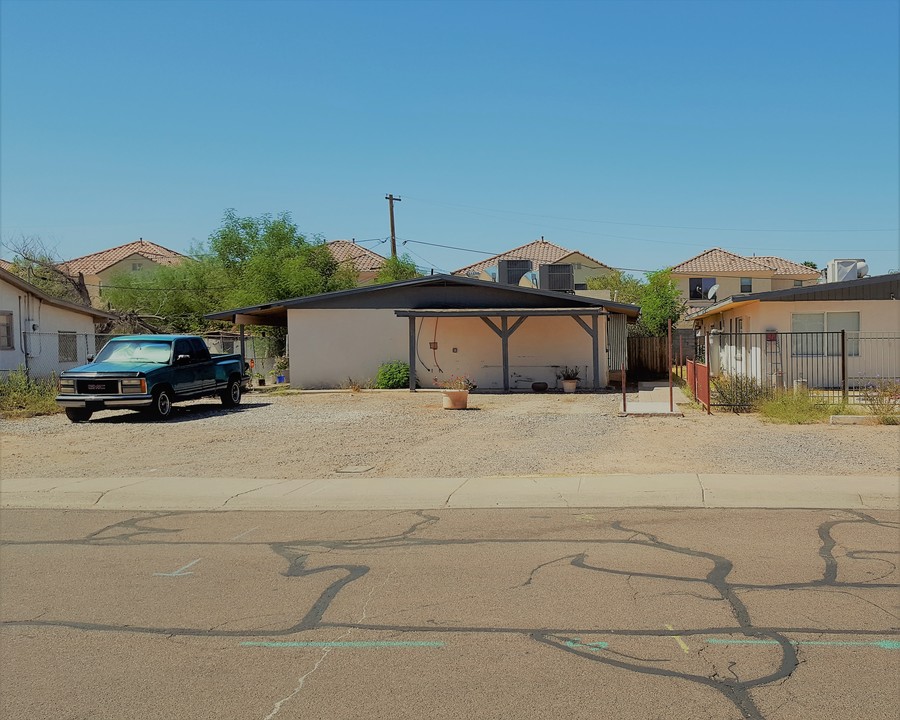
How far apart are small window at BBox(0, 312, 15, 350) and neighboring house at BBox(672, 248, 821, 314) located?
146ft

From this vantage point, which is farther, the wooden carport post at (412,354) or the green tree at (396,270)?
the green tree at (396,270)

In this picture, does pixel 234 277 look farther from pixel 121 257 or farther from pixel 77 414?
pixel 77 414

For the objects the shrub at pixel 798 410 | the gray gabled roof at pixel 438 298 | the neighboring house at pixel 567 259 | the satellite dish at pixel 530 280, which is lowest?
the shrub at pixel 798 410

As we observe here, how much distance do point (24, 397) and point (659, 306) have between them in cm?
3334

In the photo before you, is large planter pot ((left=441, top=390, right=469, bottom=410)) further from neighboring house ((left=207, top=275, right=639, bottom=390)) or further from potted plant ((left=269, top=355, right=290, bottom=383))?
potted plant ((left=269, top=355, right=290, bottom=383))

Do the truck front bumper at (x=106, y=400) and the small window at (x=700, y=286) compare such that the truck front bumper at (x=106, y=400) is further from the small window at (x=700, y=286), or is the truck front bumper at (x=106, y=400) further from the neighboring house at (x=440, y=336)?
the small window at (x=700, y=286)

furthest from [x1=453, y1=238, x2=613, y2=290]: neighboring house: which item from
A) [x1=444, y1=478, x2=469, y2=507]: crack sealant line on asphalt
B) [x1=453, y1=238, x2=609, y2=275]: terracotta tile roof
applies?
[x1=444, y1=478, x2=469, y2=507]: crack sealant line on asphalt

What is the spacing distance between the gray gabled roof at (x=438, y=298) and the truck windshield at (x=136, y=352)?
26.6 feet

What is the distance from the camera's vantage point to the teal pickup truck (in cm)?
1869

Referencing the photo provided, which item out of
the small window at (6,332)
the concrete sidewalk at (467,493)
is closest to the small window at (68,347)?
the small window at (6,332)

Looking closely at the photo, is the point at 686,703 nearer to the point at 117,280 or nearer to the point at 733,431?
the point at 733,431

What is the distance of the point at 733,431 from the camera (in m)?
15.3

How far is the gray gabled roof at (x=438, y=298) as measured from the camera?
27.8 metres

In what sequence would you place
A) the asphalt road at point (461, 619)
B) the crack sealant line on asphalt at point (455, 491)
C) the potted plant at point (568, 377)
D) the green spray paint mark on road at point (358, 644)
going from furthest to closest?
the potted plant at point (568, 377) → the crack sealant line on asphalt at point (455, 491) → the green spray paint mark on road at point (358, 644) → the asphalt road at point (461, 619)
